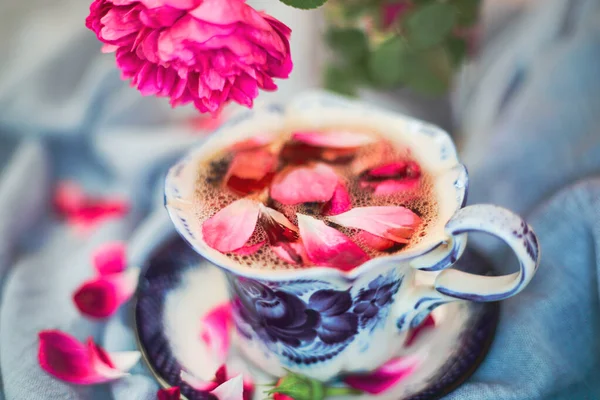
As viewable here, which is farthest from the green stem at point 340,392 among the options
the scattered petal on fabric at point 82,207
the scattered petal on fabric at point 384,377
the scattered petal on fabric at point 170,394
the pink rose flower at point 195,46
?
the scattered petal on fabric at point 82,207

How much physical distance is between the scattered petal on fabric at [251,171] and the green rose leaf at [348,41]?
0.78 ft

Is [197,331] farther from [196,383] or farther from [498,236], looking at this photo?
[498,236]

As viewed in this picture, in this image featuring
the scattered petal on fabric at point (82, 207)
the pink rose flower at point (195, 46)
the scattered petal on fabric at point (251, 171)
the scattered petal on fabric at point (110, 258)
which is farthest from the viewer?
the scattered petal on fabric at point (82, 207)

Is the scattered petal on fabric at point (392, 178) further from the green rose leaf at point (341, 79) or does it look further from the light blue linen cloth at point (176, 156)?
the green rose leaf at point (341, 79)

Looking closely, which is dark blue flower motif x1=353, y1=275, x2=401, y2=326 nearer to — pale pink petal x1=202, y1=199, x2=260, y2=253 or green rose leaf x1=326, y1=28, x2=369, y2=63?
pale pink petal x1=202, y1=199, x2=260, y2=253

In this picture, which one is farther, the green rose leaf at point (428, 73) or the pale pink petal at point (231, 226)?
the green rose leaf at point (428, 73)

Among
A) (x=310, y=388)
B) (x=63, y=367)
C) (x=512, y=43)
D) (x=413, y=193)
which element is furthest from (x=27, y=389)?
(x=512, y=43)

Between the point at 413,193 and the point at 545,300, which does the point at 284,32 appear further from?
the point at 545,300

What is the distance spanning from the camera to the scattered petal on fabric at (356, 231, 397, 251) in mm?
394

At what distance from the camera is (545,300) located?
1.56 feet

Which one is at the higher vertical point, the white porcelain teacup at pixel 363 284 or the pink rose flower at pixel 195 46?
the pink rose flower at pixel 195 46

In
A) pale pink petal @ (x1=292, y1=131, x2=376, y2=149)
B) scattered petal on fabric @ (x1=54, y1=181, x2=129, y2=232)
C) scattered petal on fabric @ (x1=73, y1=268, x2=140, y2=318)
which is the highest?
pale pink petal @ (x1=292, y1=131, x2=376, y2=149)

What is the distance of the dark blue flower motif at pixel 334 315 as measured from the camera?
394 mm

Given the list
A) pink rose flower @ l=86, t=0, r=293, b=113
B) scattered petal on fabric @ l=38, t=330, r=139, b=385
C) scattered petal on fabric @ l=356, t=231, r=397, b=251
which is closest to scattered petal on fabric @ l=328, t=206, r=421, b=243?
scattered petal on fabric @ l=356, t=231, r=397, b=251
